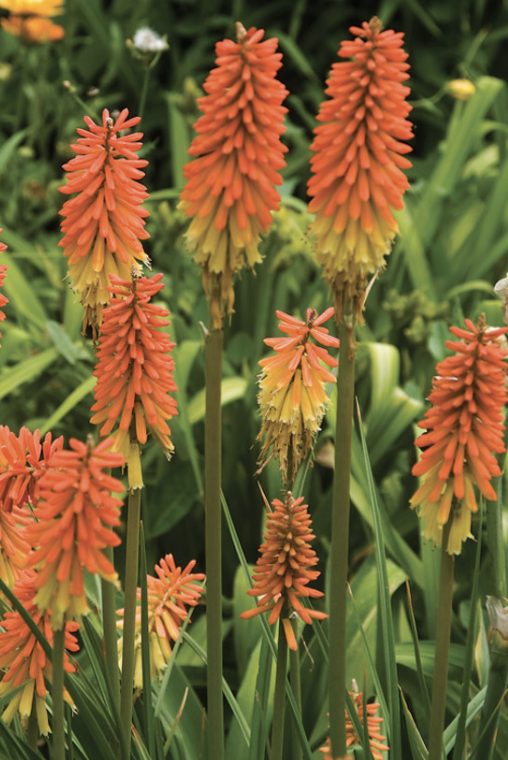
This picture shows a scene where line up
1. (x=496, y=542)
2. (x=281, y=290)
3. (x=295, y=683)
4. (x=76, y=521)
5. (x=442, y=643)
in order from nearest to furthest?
(x=76, y=521)
(x=442, y=643)
(x=295, y=683)
(x=496, y=542)
(x=281, y=290)

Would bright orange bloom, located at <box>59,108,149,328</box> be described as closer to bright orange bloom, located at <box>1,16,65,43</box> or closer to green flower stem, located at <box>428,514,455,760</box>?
green flower stem, located at <box>428,514,455,760</box>

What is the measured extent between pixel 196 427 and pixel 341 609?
2279mm

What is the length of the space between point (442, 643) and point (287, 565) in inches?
8.3

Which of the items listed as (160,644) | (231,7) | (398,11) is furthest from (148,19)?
(160,644)

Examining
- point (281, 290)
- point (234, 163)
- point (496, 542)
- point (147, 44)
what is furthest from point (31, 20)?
point (234, 163)

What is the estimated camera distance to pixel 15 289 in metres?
3.55

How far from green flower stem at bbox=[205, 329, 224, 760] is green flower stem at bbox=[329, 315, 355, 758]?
0.39 feet

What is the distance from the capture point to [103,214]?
1188 millimetres

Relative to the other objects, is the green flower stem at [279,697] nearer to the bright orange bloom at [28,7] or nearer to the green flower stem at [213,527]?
the green flower stem at [213,527]

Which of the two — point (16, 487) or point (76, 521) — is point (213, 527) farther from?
point (16, 487)

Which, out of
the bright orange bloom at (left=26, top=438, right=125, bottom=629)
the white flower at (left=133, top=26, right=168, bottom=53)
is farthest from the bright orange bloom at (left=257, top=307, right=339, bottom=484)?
the white flower at (left=133, top=26, right=168, bottom=53)

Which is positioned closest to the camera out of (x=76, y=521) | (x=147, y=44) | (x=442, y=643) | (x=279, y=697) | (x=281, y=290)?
(x=76, y=521)

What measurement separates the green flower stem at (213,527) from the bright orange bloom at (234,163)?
0.04 m

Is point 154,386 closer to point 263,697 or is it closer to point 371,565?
point 263,697
